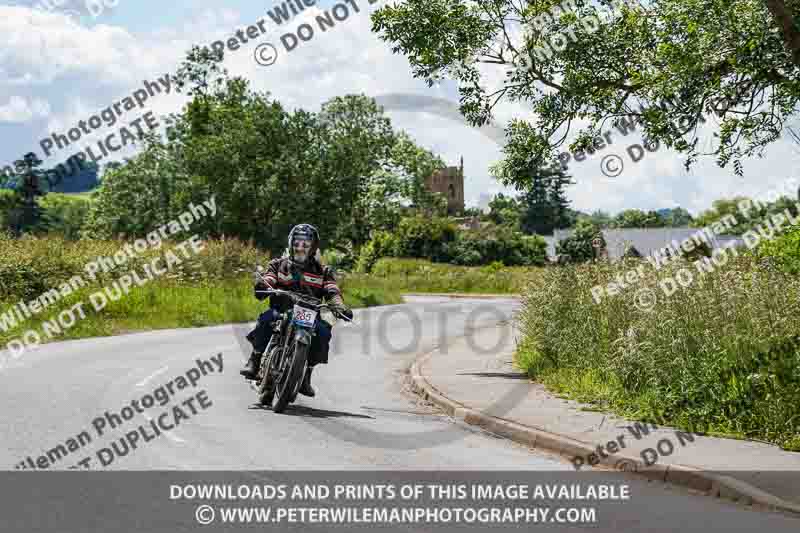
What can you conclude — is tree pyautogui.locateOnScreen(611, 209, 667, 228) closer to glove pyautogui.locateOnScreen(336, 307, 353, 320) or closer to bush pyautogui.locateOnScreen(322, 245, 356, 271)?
bush pyautogui.locateOnScreen(322, 245, 356, 271)

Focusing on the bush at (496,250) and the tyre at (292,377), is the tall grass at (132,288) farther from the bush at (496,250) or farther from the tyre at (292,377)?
the bush at (496,250)

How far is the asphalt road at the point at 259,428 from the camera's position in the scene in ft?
26.0

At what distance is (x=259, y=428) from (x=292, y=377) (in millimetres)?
1072

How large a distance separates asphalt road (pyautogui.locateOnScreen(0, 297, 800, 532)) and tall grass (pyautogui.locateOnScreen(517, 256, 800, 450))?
154 centimetres

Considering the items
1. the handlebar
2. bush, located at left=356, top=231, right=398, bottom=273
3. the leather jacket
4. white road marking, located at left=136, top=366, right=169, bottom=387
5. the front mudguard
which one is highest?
bush, located at left=356, top=231, right=398, bottom=273

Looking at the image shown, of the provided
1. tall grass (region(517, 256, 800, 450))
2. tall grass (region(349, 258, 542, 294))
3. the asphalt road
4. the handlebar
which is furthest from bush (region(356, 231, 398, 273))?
the handlebar

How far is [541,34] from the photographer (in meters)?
15.0

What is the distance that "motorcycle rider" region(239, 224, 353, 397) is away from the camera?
11.4 meters

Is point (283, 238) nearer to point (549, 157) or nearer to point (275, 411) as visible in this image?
point (549, 157)

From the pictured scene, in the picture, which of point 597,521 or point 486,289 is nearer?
point 597,521

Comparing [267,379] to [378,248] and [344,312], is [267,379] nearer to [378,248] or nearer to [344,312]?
[344,312]

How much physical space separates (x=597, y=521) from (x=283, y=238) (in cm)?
3968

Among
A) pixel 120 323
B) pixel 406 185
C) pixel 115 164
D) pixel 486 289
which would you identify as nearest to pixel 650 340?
pixel 120 323

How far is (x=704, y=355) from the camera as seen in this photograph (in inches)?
428
